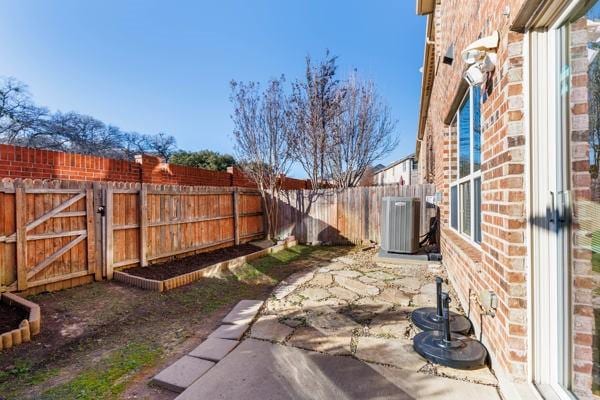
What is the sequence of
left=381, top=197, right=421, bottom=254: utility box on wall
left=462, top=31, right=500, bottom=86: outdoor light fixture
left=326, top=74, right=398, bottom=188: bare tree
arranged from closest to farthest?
left=462, top=31, right=500, bottom=86: outdoor light fixture < left=381, top=197, right=421, bottom=254: utility box on wall < left=326, top=74, right=398, bottom=188: bare tree

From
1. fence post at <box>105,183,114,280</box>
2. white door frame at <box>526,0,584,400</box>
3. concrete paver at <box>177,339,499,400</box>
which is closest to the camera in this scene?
white door frame at <box>526,0,584,400</box>

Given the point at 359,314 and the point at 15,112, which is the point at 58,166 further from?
the point at 15,112

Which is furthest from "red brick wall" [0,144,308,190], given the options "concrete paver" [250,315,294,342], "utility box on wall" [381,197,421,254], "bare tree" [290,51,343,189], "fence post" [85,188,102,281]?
"utility box on wall" [381,197,421,254]

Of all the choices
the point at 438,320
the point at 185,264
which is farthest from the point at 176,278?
the point at 438,320

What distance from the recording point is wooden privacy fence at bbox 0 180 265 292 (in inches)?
155

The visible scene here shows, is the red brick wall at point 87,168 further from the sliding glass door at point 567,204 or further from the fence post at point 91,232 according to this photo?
the sliding glass door at point 567,204

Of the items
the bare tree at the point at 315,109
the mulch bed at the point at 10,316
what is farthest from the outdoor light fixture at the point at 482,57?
the bare tree at the point at 315,109

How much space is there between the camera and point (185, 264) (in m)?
6.00

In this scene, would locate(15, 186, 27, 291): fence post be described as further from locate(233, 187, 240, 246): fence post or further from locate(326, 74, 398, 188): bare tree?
locate(326, 74, 398, 188): bare tree

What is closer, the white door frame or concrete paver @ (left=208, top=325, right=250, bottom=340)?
the white door frame

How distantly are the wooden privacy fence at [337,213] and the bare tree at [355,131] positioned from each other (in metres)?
2.37

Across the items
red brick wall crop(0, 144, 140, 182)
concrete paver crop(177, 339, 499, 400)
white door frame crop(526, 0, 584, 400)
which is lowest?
concrete paver crop(177, 339, 499, 400)

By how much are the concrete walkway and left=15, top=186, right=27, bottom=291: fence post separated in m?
3.23

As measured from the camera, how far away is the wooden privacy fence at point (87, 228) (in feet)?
12.9
